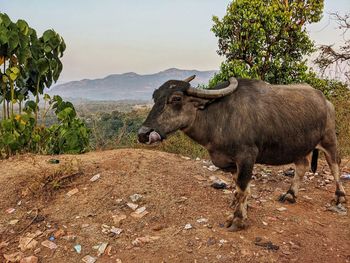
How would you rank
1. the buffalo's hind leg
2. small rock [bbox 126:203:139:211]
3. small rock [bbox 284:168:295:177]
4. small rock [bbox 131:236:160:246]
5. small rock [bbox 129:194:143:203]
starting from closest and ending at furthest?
small rock [bbox 131:236:160:246], small rock [bbox 126:203:139:211], small rock [bbox 129:194:143:203], the buffalo's hind leg, small rock [bbox 284:168:295:177]

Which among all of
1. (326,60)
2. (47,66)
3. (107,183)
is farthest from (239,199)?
(326,60)

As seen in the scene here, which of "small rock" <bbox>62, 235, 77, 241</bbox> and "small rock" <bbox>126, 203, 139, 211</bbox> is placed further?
"small rock" <bbox>126, 203, 139, 211</bbox>

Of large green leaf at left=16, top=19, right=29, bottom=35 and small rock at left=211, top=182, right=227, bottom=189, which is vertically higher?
large green leaf at left=16, top=19, right=29, bottom=35

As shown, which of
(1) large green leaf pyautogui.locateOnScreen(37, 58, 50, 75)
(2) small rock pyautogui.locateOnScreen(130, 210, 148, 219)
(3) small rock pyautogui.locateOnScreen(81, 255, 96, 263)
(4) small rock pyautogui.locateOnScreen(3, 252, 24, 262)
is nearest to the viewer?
(3) small rock pyautogui.locateOnScreen(81, 255, 96, 263)

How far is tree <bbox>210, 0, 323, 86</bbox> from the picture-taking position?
1340 cm

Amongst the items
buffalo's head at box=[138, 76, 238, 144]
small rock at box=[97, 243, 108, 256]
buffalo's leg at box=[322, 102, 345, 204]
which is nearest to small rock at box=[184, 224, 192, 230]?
small rock at box=[97, 243, 108, 256]

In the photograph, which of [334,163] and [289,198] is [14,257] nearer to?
[289,198]

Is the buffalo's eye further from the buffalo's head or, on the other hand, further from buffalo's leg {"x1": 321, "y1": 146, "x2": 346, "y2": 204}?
buffalo's leg {"x1": 321, "y1": 146, "x2": 346, "y2": 204}

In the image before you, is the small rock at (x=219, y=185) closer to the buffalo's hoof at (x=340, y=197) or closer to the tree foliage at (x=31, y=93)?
the buffalo's hoof at (x=340, y=197)

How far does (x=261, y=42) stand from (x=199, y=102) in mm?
9866

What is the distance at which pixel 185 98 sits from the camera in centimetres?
445

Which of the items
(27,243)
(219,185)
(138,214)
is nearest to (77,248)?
(27,243)

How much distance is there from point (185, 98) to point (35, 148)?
442 cm

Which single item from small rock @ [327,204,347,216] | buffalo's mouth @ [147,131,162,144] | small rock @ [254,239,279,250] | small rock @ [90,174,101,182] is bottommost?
small rock @ [327,204,347,216]
